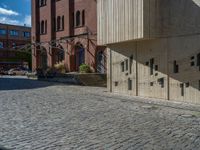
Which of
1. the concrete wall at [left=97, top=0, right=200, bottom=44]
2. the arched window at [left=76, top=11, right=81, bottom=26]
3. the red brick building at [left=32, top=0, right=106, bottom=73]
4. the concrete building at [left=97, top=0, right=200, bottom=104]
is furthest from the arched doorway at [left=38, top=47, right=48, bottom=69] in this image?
the concrete wall at [left=97, top=0, right=200, bottom=44]

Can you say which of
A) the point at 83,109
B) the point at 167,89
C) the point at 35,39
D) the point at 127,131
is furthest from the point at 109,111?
the point at 35,39

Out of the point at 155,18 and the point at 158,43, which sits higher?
the point at 155,18

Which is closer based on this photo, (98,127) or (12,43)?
(98,127)

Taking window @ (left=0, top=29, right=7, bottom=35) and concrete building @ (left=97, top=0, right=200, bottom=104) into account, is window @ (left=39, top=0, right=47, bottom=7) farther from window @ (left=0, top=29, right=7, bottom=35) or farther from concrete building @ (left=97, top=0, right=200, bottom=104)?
window @ (left=0, top=29, right=7, bottom=35)

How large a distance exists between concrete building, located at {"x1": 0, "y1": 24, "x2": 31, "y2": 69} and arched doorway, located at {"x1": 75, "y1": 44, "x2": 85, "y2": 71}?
114 ft

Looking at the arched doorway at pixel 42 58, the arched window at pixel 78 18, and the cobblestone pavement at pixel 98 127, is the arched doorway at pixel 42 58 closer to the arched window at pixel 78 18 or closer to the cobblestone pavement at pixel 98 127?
the arched window at pixel 78 18

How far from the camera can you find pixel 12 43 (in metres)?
78.6

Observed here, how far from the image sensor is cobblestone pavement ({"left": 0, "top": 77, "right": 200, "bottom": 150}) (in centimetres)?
645

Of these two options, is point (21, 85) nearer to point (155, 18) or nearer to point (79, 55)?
point (79, 55)

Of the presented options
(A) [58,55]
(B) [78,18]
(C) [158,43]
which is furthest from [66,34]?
(C) [158,43]

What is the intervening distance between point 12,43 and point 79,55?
49.9 metres

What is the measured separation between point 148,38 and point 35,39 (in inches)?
1126

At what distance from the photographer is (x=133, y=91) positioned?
15.9 meters

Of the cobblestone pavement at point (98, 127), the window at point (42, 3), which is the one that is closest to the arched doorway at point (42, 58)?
the window at point (42, 3)
